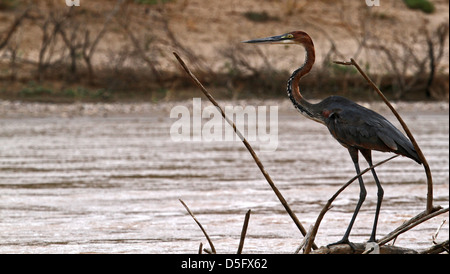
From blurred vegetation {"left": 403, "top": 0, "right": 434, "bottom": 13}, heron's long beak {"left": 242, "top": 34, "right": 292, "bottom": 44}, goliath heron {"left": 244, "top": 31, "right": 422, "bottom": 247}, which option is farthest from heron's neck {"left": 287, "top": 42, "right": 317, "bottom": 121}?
blurred vegetation {"left": 403, "top": 0, "right": 434, "bottom": 13}

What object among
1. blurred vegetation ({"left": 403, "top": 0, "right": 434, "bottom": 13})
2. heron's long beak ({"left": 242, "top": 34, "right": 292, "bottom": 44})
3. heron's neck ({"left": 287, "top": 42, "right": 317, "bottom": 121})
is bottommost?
blurred vegetation ({"left": 403, "top": 0, "right": 434, "bottom": 13})

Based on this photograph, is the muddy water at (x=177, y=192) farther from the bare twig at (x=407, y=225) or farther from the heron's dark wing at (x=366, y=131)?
the bare twig at (x=407, y=225)

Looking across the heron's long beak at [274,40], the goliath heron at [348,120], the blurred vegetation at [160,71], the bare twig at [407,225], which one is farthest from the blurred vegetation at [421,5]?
the bare twig at [407,225]

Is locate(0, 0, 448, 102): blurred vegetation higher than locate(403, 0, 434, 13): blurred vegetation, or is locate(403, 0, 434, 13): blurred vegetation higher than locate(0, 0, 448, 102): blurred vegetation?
locate(403, 0, 434, 13): blurred vegetation

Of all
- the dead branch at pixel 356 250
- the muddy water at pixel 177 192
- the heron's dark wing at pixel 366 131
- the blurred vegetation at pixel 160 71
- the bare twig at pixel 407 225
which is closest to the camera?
the bare twig at pixel 407 225

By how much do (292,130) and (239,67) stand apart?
7.05 metres

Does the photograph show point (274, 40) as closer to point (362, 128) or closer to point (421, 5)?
point (362, 128)

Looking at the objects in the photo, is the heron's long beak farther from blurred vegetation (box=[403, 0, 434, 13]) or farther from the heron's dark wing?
blurred vegetation (box=[403, 0, 434, 13])

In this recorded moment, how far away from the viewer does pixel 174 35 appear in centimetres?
3019

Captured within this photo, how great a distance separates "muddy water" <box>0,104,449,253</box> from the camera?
843 centimetres

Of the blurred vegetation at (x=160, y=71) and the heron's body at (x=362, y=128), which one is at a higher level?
the heron's body at (x=362, y=128)

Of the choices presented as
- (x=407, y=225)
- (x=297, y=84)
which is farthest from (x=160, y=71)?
(x=407, y=225)

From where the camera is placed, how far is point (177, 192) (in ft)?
37.2

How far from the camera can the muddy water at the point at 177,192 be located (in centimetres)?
843
